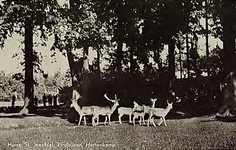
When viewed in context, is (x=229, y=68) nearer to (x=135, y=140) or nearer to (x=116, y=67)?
(x=116, y=67)

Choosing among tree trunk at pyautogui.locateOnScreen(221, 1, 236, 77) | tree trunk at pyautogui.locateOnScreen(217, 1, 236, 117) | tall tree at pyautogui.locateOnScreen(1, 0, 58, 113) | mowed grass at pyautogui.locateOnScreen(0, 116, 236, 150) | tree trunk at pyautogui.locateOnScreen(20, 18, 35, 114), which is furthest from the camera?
tree trunk at pyautogui.locateOnScreen(20, 18, 35, 114)

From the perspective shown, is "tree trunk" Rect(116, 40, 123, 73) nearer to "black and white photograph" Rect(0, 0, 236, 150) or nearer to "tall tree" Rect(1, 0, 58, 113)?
"black and white photograph" Rect(0, 0, 236, 150)

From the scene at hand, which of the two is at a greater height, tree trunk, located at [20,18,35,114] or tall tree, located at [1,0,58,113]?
tall tree, located at [1,0,58,113]

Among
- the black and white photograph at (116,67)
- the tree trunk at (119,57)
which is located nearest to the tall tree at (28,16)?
the black and white photograph at (116,67)

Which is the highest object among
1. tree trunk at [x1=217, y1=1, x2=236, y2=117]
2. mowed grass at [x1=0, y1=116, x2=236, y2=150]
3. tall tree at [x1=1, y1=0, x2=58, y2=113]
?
tall tree at [x1=1, y1=0, x2=58, y2=113]

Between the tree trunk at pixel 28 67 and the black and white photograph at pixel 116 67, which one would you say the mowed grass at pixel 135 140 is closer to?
the black and white photograph at pixel 116 67

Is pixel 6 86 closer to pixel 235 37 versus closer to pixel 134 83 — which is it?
pixel 134 83

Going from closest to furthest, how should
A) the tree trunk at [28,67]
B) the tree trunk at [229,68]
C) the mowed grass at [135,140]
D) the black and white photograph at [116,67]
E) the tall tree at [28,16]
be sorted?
the mowed grass at [135,140], the black and white photograph at [116,67], the tree trunk at [229,68], the tall tree at [28,16], the tree trunk at [28,67]

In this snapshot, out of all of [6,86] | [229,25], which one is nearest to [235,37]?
[229,25]

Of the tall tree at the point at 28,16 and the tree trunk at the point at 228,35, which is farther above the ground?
the tall tree at the point at 28,16

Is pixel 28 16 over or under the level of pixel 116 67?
over

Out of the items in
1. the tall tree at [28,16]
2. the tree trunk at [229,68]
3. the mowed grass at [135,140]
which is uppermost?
the tall tree at [28,16]

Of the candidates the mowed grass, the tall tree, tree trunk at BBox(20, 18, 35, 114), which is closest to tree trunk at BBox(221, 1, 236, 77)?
the mowed grass

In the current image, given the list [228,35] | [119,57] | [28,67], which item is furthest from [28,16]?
[228,35]
